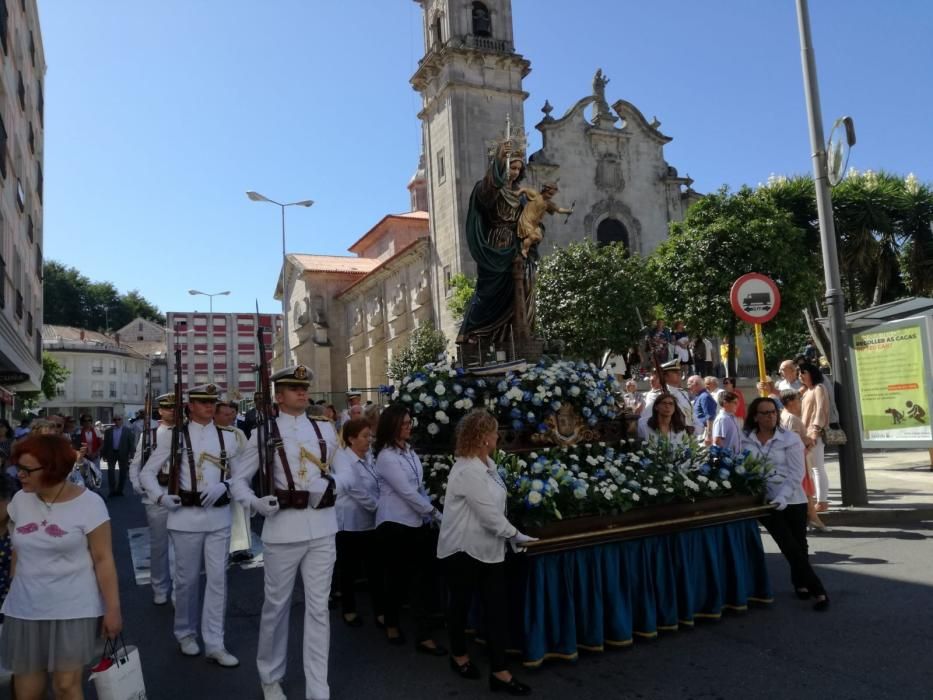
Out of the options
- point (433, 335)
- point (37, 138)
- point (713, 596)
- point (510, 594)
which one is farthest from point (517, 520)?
point (433, 335)

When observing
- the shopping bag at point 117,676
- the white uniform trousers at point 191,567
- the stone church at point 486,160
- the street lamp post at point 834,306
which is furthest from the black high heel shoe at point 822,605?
the stone church at point 486,160

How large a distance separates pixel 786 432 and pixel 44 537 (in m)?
5.62

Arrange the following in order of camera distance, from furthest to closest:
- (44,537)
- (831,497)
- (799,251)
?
(799,251)
(831,497)
(44,537)

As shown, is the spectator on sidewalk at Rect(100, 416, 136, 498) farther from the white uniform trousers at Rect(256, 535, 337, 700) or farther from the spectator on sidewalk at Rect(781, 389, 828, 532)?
the spectator on sidewalk at Rect(781, 389, 828, 532)

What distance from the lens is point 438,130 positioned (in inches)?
1439

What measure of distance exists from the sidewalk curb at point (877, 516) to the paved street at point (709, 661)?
8.28ft

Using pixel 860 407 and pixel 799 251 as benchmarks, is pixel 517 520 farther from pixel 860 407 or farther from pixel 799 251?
pixel 799 251

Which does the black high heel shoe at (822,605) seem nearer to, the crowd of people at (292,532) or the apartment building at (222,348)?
the crowd of people at (292,532)

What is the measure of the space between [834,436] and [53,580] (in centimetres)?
884

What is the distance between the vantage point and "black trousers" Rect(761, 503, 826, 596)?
5789 millimetres

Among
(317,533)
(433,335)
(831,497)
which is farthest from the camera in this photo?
(433,335)

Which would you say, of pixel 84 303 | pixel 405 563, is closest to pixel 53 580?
pixel 405 563

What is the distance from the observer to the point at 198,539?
217 inches

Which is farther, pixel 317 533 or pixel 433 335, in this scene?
pixel 433 335
